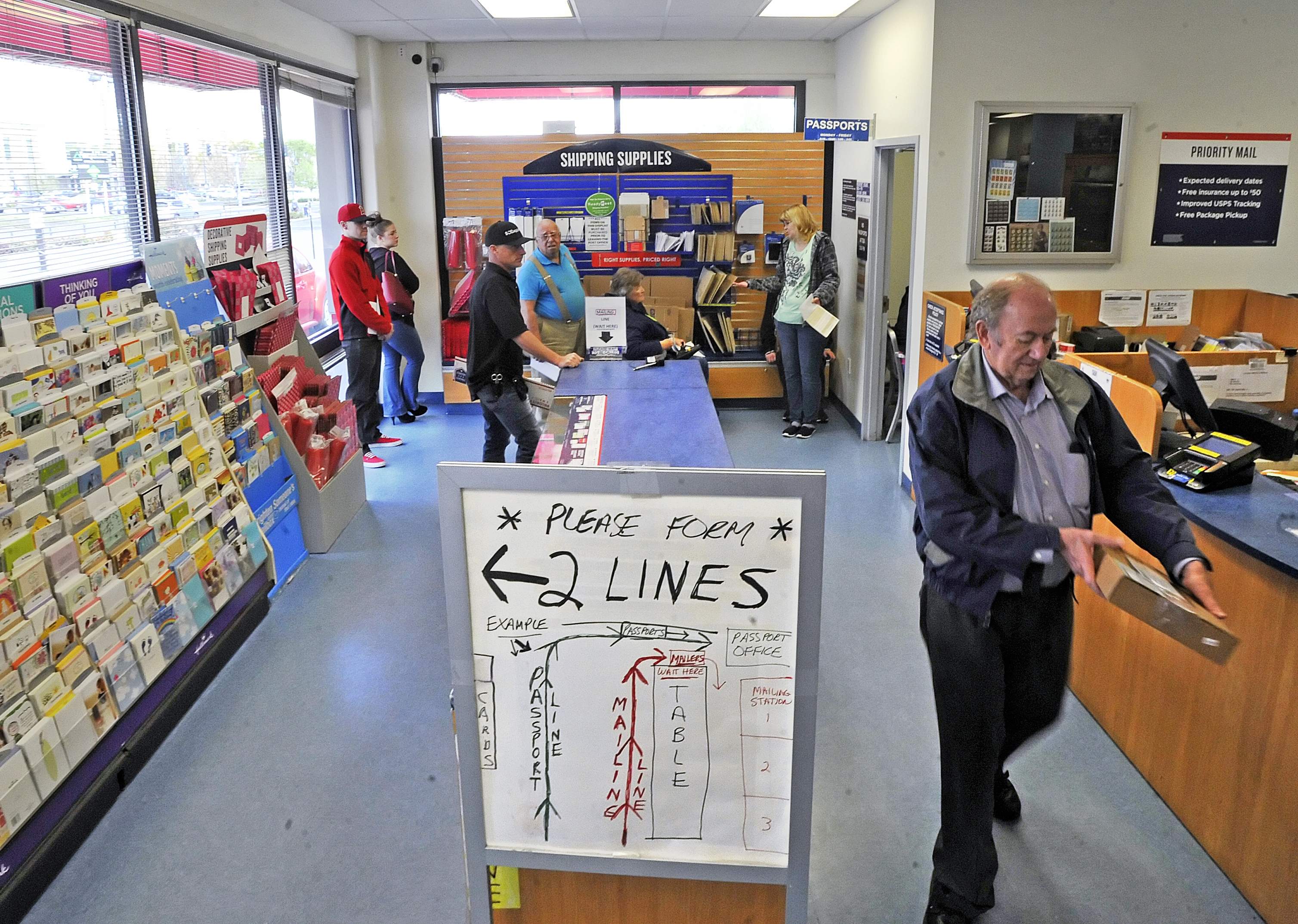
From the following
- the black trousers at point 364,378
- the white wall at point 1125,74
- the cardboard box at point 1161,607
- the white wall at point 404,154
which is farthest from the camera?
the white wall at point 404,154

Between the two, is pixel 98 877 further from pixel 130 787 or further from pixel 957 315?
pixel 957 315

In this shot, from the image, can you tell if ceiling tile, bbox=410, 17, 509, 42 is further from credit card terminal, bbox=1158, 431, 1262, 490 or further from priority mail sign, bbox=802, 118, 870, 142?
credit card terminal, bbox=1158, 431, 1262, 490

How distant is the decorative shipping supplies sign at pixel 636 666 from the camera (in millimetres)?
1704

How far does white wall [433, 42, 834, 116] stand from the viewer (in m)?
8.48

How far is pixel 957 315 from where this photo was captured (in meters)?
5.46

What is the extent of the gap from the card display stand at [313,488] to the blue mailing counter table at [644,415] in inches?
55.7

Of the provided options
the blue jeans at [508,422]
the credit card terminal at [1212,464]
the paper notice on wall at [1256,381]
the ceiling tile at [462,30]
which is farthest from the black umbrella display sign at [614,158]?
the credit card terminal at [1212,464]

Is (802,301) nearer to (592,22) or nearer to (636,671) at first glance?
(592,22)

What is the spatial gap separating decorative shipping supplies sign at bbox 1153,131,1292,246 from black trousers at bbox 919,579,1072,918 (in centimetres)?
425

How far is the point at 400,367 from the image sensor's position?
844 centimetres

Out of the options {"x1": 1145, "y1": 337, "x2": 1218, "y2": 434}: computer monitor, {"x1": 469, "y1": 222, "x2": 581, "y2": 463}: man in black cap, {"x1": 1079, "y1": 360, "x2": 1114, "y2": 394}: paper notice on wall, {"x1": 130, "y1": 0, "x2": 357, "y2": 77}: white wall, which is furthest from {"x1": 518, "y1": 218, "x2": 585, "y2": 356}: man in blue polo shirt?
{"x1": 1145, "y1": 337, "x2": 1218, "y2": 434}: computer monitor

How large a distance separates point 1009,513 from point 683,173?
6.67 m

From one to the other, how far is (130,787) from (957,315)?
445 cm

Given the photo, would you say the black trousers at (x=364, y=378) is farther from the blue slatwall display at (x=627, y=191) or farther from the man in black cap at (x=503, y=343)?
the blue slatwall display at (x=627, y=191)
